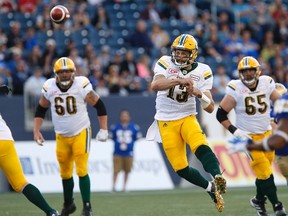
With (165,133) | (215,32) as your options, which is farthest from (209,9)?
(165,133)

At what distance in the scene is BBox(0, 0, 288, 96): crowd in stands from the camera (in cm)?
1786

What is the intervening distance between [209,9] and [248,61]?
11.1m

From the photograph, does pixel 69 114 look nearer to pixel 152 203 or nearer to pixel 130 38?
pixel 152 203

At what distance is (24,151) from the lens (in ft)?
56.1

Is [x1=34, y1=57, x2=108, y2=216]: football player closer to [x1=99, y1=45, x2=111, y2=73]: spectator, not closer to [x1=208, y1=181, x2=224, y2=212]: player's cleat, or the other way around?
[x1=208, y1=181, x2=224, y2=212]: player's cleat

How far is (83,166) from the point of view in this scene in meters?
10.6

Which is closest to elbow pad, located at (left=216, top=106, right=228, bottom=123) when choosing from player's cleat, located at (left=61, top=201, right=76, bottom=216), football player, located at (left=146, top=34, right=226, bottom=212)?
football player, located at (left=146, top=34, right=226, bottom=212)

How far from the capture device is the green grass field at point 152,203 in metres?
11.2

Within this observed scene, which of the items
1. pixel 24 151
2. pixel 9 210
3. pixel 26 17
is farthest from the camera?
pixel 26 17

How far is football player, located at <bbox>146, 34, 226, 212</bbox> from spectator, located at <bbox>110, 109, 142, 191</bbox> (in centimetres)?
660

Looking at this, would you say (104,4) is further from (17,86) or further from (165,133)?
(165,133)

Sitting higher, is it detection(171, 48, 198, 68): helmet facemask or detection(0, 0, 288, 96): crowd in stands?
detection(171, 48, 198, 68): helmet facemask

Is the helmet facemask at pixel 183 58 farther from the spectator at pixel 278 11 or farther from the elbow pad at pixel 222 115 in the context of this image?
the spectator at pixel 278 11

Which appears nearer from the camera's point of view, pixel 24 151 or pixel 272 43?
pixel 24 151
